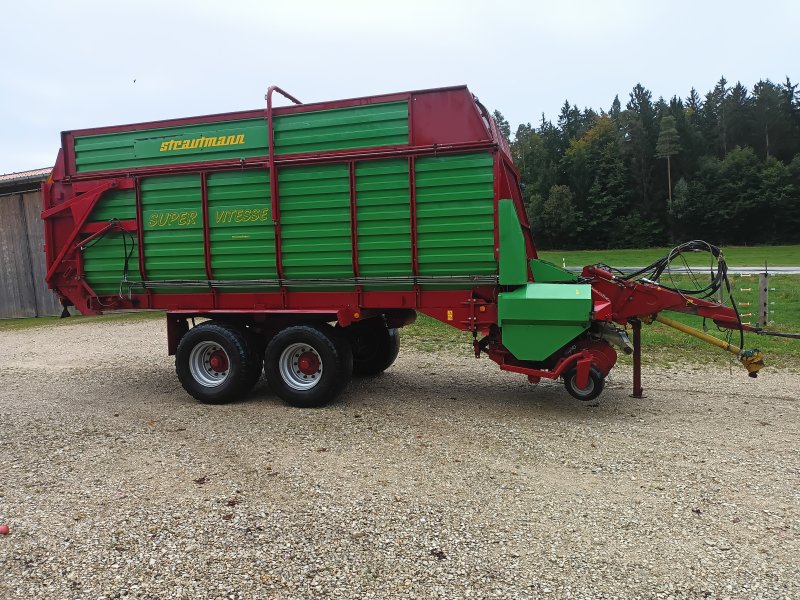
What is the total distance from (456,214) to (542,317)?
4.45 feet

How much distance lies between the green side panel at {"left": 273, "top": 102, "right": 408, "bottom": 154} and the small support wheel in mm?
2966

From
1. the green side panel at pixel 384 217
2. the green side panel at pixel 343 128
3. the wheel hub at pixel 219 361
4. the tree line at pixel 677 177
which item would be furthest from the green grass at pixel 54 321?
the tree line at pixel 677 177

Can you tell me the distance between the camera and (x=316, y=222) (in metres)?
6.37

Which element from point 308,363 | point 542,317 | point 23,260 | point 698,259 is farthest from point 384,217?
point 698,259

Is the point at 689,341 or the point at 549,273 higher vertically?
the point at 549,273

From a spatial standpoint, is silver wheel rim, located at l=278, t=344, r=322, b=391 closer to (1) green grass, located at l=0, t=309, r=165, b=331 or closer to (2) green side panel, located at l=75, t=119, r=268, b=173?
(2) green side panel, located at l=75, t=119, r=268, b=173

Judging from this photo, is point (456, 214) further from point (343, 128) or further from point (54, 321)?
point (54, 321)

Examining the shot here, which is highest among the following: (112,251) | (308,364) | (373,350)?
(112,251)

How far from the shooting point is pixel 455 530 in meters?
3.56

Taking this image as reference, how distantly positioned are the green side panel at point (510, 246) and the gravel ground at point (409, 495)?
145 cm

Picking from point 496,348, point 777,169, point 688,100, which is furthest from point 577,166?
point 496,348

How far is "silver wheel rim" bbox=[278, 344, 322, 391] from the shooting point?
6.48m

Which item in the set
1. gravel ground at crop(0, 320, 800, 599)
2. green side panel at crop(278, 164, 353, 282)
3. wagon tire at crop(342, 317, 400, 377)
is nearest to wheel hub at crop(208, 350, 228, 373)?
gravel ground at crop(0, 320, 800, 599)

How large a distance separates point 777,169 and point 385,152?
2474 inches
